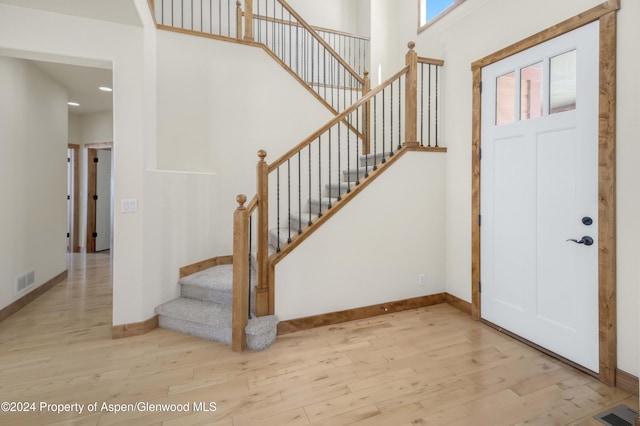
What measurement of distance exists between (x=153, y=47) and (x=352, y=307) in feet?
10.9

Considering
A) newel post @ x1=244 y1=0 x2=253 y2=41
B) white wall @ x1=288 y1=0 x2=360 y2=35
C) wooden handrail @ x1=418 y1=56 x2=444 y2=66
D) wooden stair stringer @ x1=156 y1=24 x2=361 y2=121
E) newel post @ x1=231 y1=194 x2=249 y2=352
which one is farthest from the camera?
white wall @ x1=288 y1=0 x2=360 y2=35

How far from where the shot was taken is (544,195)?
2.50m

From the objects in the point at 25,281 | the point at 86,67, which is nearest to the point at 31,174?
the point at 25,281

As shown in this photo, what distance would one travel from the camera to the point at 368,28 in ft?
17.5

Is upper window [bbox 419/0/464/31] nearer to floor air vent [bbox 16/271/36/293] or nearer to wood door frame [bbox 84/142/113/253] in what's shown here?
floor air vent [bbox 16/271/36/293]

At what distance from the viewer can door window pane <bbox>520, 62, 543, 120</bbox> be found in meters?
2.54

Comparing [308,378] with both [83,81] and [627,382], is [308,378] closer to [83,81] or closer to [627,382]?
[627,382]

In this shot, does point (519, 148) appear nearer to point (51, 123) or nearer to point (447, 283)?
point (447, 283)

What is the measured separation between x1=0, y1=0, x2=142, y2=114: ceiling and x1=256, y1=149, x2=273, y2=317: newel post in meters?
1.57

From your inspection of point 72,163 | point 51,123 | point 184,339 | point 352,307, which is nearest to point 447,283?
point 352,307

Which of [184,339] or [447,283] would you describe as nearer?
[184,339]

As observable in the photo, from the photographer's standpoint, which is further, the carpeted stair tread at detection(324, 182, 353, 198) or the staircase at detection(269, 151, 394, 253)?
the carpeted stair tread at detection(324, 182, 353, 198)

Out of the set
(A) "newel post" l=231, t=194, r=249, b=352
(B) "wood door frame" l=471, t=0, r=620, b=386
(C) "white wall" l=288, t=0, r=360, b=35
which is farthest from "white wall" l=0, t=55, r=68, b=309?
(B) "wood door frame" l=471, t=0, r=620, b=386

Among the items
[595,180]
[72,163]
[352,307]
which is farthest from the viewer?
[72,163]
